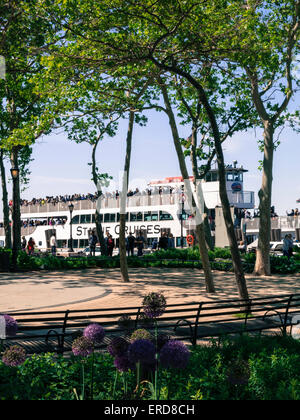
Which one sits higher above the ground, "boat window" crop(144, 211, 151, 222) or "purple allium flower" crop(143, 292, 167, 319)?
"boat window" crop(144, 211, 151, 222)

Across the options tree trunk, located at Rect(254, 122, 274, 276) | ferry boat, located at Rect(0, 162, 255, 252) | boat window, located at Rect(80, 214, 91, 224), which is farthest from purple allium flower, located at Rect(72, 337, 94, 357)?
boat window, located at Rect(80, 214, 91, 224)

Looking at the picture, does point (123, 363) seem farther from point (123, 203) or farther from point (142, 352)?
point (123, 203)

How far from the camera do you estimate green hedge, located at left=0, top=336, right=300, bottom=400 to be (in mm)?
4258

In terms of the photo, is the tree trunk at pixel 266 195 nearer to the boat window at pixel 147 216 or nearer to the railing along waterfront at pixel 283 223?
the railing along waterfront at pixel 283 223

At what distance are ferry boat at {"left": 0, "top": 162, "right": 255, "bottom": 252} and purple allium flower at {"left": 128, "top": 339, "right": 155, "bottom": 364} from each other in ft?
134

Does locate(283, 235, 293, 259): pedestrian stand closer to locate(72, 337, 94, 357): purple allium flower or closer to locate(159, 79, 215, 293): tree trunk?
locate(159, 79, 215, 293): tree trunk

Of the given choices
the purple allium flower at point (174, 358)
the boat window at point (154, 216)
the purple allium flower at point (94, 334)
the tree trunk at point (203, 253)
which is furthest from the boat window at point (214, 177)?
the purple allium flower at point (174, 358)

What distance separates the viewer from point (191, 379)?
4.75 meters

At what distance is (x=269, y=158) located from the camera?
21062 millimetres

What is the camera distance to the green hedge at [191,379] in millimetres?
4258

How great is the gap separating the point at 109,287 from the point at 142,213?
32.9 meters

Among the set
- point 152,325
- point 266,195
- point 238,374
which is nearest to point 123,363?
point 238,374
